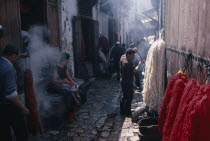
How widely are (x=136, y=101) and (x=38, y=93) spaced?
178 inches

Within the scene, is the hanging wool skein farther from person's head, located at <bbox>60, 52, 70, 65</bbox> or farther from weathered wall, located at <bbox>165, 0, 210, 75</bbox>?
person's head, located at <bbox>60, 52, 70, 65</bbox>

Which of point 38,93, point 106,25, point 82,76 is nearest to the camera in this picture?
point 38,93

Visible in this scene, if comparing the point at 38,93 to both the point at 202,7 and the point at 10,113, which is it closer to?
the point at 10,113

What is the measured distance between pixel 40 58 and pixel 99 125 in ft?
9.69

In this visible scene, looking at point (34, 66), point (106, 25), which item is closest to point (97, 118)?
point (34, 66)

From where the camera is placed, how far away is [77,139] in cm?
620

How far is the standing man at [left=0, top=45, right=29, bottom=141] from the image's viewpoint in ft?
13.4

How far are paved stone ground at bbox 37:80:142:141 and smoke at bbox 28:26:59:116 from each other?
1.20 m

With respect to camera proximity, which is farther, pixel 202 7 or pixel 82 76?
pixel 82 76

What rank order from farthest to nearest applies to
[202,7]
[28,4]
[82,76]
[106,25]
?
[106,25] < [82,76] < [28,4] < [202,7]

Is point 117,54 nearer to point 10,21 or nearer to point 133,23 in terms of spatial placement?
point 10,21

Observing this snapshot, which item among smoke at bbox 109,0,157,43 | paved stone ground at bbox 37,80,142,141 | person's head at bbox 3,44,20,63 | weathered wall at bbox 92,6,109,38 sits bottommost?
paved stone ground at bbox 37,80,142,141

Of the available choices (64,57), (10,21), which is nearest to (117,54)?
(64,57)

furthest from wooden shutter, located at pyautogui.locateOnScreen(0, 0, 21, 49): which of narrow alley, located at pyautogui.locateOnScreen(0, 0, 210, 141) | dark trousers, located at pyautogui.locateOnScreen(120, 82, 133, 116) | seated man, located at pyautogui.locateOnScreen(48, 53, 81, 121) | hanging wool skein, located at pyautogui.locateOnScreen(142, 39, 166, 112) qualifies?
dark trousers, located at pyautogui.locateOnScreen(120, 82, 133, 116)
